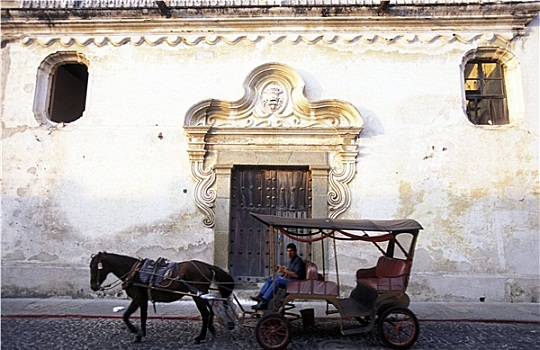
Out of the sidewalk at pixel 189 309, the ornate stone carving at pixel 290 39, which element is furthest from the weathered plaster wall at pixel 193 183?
the sidewalk at pixel 189 309

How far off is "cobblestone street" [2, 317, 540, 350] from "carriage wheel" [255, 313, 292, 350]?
24 centimetres

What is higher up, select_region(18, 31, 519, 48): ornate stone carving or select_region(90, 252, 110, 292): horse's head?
select_region(18, 31, 519, 48): ornate stone carving

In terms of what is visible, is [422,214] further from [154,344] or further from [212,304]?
[154,344]

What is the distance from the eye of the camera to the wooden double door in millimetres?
8367

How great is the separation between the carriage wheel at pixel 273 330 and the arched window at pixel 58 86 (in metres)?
6.88

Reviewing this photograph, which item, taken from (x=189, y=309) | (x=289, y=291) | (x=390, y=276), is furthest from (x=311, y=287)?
(x=189, y=309)

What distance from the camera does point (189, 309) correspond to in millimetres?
7379

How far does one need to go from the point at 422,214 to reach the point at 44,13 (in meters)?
9.33

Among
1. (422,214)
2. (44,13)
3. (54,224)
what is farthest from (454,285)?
(44,13)

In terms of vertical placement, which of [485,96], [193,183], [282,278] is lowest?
[282,278]

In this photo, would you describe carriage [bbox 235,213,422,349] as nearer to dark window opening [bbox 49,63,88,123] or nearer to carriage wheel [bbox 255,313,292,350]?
carriage wheel [bbox 255,313,292,350]

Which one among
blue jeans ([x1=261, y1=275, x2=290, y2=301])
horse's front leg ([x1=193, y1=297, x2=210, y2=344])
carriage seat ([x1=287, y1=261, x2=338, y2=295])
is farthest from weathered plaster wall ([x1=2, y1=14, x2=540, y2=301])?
blue jeans ([x1=261, y1=275, x2=290, y2=301])

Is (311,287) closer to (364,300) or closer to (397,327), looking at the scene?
(364,300)

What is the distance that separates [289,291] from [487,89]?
6.88 m
